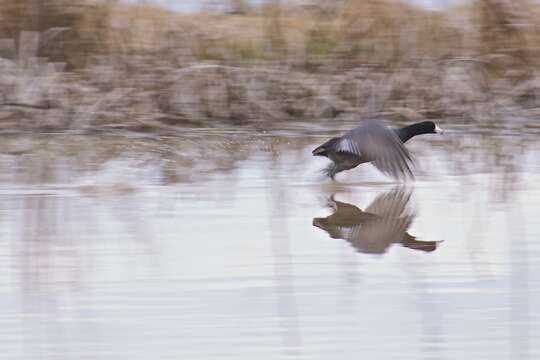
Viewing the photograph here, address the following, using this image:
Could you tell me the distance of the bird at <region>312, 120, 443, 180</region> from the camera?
30.2ft

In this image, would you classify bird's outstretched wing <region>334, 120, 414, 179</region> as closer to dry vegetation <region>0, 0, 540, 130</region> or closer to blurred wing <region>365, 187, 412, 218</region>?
blurred wing <region>365, 187, 412, 218</region>

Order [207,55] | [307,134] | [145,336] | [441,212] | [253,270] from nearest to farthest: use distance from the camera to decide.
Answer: [145,336] → [253,270] → [441,212] → [307,134] → [207,55]

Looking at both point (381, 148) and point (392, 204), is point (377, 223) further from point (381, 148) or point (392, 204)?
point (381, 148)

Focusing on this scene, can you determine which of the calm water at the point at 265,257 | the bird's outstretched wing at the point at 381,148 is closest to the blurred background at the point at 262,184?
the calm water at the point at 265,257

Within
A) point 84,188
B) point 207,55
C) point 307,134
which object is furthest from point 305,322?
point 207,55

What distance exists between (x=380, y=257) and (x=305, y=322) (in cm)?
138

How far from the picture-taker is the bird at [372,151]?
9195 millimetres

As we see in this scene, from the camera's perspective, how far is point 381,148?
922 centimetres

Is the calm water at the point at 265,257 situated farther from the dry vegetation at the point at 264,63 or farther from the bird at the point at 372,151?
the dry vegetation at the point at 264,63

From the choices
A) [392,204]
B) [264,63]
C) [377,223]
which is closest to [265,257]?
[377,223]

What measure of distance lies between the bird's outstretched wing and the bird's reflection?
0.83 ft

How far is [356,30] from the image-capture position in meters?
13.6

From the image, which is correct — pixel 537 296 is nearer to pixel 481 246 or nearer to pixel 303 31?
pixel 481 246

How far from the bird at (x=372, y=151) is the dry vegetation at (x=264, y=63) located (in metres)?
3.18
